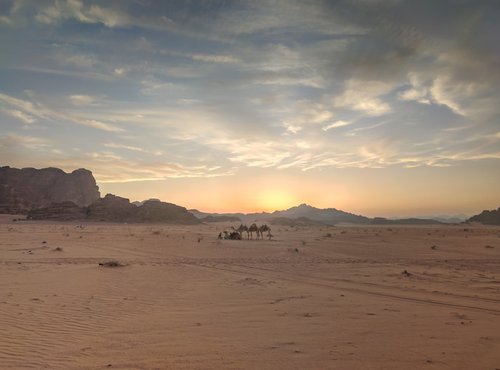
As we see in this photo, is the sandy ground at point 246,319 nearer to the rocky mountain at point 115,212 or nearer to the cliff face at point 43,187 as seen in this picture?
the rocky mountain at point 115,212

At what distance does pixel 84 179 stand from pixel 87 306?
580 feet

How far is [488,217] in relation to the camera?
10856cm

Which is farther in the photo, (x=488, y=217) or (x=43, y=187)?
(x=43, y=187)

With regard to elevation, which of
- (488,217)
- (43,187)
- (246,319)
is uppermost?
(43,187)

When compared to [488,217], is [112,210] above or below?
above

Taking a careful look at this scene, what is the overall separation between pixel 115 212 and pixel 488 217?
10183 centimetres

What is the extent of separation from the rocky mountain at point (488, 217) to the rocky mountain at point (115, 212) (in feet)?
264

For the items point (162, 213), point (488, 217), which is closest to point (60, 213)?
point (162, 213)

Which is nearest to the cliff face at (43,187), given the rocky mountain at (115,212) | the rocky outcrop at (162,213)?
the rocky mountain at (115,212)

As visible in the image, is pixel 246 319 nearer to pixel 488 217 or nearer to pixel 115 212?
pixel 115 212

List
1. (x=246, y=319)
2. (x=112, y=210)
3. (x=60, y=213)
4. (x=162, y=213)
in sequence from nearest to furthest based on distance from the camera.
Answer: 1. (x=246, y=319)
2. (x=60, y=213)
3. (x=112, y=210)
4. (x=162, y=213)

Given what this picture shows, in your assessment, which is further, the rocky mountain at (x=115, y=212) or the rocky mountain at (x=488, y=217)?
the rocky mountain at (x=488, y=217)

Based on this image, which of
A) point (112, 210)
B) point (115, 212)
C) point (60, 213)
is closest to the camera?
point (60, 213)

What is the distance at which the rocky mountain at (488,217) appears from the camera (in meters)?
105
